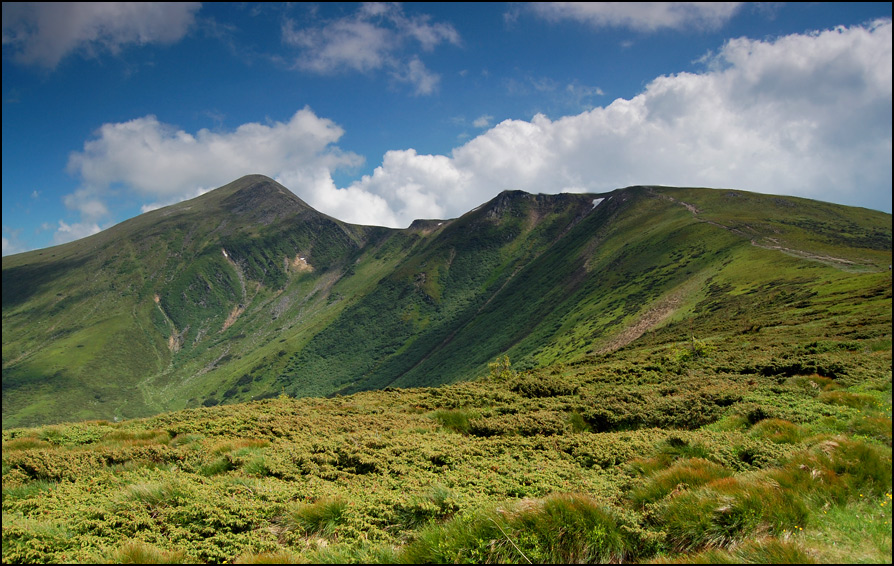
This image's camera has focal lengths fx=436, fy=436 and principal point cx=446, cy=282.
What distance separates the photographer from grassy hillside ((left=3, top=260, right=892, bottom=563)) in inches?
294

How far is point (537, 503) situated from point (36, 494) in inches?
545

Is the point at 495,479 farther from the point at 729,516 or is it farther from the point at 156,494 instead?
the point at 156,494

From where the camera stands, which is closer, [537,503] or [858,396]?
[537,503]

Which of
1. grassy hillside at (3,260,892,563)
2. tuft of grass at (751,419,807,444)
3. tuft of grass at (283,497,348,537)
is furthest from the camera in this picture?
tuft of grass at (751,419,807,444)

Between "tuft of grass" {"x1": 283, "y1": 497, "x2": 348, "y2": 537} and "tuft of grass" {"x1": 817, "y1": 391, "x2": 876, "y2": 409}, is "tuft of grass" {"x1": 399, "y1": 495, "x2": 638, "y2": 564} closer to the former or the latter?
"tuft of grass" {"x1": 283, "y1": 497, "x2": 348, "y2": 537}

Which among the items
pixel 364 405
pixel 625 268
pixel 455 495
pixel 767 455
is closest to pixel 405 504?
pixel 455 495

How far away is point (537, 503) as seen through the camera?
8.20m

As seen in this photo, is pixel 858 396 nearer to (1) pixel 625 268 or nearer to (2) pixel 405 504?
(2) pixel 405 504

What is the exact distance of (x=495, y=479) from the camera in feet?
38.0

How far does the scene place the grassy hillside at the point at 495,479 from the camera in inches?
294

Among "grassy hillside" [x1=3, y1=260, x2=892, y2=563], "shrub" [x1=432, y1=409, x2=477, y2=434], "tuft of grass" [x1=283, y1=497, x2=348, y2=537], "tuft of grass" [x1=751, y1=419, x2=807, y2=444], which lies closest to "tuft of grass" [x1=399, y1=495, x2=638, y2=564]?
"grassy hillside" [x1=3, y1=260, x2=892, y2=563]

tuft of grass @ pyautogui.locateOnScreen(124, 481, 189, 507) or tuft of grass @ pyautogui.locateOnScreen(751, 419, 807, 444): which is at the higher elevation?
tuft of grass @ pyautogui.locateOnScreen(124, 481, 189, 507)

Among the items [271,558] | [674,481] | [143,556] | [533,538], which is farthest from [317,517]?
[674,481]

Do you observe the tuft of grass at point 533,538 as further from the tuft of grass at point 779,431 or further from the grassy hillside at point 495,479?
the tuft of grass at point 779,431
